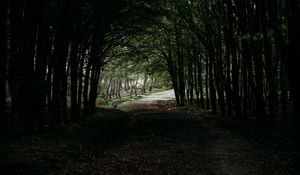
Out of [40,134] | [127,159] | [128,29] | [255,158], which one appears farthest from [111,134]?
[128,29]

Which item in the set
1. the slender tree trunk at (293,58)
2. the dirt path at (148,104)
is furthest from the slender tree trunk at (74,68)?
the dirt path at (148,104)

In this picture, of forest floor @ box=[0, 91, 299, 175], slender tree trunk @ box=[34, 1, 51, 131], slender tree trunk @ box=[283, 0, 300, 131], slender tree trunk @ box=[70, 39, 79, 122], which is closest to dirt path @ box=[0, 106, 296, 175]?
forest floor @ box=[0, 91, 299, 175]

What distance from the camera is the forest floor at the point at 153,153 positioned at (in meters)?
11.9

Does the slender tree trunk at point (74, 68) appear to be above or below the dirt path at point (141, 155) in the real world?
above

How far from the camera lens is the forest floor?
11.9 metres

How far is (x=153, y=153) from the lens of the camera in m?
15.4

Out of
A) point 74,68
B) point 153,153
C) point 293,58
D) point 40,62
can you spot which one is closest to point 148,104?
point 74,68

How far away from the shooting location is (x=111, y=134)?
22.0m

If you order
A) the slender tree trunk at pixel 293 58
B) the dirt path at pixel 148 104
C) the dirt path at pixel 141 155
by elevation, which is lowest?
the dirt path at pixel 141 155

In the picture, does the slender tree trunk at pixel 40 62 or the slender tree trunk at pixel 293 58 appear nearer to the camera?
the slender tree trunk at pixel 293 58

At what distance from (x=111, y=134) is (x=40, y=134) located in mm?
4076

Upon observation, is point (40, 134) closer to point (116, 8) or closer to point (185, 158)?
point (185, 158)

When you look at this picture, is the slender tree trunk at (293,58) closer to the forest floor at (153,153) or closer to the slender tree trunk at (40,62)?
the forest floor at (153,153)

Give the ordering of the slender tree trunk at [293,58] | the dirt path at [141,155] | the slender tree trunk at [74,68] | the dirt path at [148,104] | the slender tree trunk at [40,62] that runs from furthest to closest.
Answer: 1. the dirt path at [148,104]
2. the slender tree trunk at [74,68]
3. the slender tree trunk at [40,62]
4. the slender tree trunk at [293,58]
5. the dirt path at [141,155]
